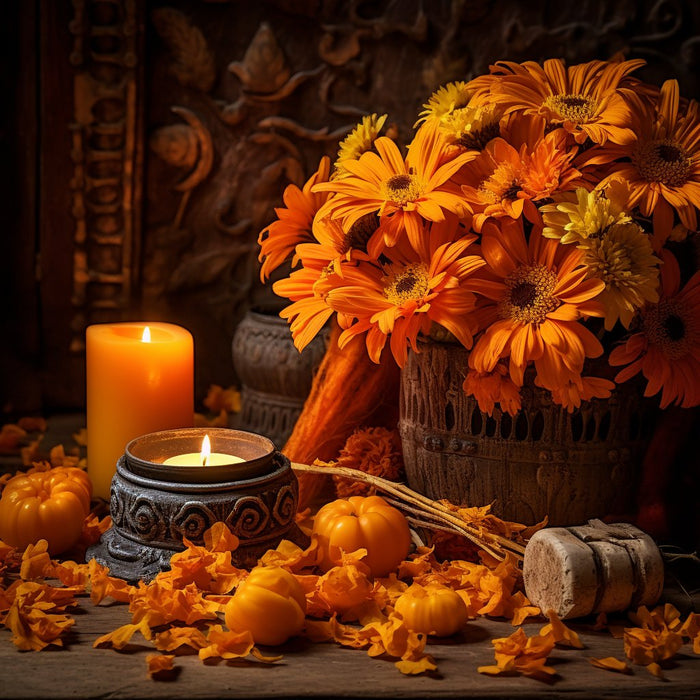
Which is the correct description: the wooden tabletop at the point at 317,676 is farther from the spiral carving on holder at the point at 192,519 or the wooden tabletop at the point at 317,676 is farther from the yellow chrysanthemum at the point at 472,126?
the yellow chrysanthemum at the point at 472,126

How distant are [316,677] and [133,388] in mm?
449

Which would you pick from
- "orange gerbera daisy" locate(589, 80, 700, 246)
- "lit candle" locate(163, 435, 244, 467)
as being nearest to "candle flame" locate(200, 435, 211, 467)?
"lit candle" locate(163, 435, 244, 467)

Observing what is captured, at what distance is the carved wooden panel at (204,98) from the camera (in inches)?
56.7

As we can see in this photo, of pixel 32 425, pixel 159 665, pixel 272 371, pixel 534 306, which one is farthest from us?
pixel 32 425

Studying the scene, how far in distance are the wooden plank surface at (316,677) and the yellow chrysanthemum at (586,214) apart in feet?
1.11

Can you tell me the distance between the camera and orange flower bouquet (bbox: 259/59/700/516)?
2.79 ft

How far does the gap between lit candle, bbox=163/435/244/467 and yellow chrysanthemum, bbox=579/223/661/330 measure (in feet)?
1.23

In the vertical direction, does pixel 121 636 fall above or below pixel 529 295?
below

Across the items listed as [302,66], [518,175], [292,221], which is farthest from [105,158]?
[518,175]

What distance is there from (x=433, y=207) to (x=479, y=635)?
37 centimetres

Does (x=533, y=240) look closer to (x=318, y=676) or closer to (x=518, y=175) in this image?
(x=518, y=175)

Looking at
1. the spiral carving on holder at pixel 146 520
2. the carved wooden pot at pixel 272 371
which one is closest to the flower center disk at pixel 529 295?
the spiral carving on holder at pixel 146 520

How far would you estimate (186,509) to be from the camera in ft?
2.91

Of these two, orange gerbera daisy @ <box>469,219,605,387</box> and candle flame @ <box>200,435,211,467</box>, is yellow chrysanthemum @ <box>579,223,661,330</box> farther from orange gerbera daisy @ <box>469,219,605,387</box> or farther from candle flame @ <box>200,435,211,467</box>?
candle flame @ <box>200,435,211,467</box>
